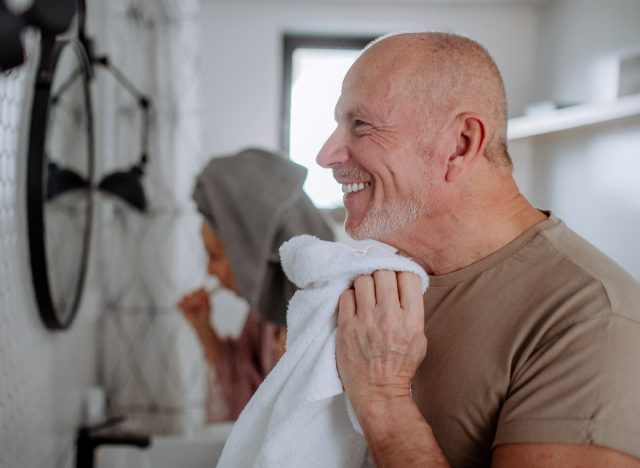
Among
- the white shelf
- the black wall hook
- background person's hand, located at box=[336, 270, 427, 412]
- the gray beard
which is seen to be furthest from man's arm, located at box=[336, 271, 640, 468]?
the white shelf

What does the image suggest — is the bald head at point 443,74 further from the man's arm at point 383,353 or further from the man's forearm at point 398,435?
the man's forearm at point 398,435

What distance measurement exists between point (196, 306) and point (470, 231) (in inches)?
45.7

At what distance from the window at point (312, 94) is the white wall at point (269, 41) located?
0.08 meters

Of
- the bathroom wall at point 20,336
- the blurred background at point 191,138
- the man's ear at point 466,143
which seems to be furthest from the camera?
the blurred background at point 191,138

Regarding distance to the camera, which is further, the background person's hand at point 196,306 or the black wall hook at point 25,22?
the background person's hand at point 196,306

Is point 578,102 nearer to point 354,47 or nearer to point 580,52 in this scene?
point 580,52

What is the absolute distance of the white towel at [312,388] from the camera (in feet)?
2.43

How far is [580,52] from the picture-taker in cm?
250

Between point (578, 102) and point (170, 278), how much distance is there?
1.76 m

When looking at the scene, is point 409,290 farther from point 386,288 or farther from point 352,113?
point 352,113

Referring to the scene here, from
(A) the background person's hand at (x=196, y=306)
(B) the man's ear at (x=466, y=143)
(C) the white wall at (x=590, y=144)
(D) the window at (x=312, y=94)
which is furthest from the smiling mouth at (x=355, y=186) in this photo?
(D) the window at (x=312, y=94)

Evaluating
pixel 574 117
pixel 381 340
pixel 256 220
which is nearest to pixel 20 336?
pixel 256 220

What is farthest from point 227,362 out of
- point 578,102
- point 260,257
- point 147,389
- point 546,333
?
point 578,102

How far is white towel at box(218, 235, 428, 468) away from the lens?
0.74m
